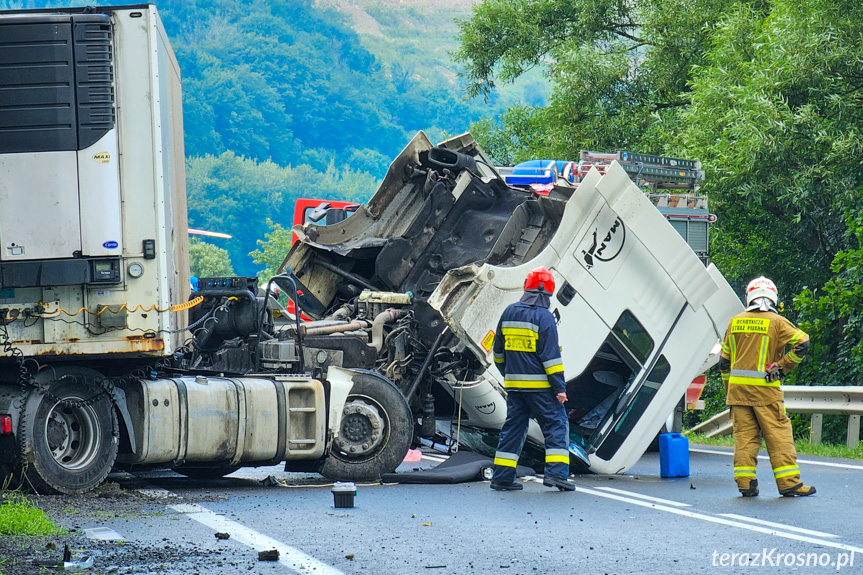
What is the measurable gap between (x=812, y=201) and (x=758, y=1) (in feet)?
19.6

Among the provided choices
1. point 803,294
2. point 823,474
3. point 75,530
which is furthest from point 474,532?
point 803,294

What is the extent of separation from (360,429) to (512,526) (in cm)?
263

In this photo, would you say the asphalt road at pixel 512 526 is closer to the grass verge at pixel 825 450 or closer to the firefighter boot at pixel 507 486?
the firefighter boot at pixel 507 486

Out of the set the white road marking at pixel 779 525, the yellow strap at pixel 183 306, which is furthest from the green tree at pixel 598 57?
the white road marking at pixel 779 525

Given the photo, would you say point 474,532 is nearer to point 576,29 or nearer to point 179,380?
point 179,380

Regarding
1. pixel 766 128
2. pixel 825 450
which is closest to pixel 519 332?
pixel 825 450

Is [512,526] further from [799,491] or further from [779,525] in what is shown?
[799,491]

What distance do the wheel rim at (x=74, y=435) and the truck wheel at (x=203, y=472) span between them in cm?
148

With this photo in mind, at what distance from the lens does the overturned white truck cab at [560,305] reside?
29.2ft

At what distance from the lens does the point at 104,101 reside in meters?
7.35

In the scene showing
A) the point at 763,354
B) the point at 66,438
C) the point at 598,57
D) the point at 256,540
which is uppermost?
the point at 598,57

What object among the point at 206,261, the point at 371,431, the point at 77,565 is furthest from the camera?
the point at 206,261

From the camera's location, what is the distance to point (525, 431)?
8398mm

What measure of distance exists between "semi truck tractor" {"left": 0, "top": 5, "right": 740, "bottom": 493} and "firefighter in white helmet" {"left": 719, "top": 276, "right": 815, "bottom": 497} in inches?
40.8
